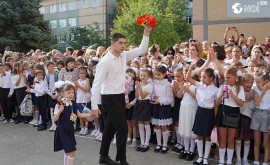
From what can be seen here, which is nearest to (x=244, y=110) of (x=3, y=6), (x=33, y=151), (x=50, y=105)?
(x=33, y=151)

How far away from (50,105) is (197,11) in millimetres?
10697

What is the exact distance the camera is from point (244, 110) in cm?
511

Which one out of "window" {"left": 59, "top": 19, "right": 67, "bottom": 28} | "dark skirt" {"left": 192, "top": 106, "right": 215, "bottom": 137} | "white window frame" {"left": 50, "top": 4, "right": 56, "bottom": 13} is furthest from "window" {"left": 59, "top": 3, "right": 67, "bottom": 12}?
"dark skirt" {"left": 192, "top": 106, "right": 215, "bottom": 137}

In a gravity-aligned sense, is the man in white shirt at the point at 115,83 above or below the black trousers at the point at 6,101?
above

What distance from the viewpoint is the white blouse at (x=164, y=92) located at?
5.84 meters

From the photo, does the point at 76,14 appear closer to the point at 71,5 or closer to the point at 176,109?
the point at 71,5

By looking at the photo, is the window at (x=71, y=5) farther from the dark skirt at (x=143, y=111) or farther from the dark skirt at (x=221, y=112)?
the dark skirt at (x=221, y=112)

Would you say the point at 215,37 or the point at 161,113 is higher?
the point at 215,37

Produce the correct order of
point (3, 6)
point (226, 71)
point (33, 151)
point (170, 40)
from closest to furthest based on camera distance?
1. point (226, 71)
2. point (33, 151)
3. point (3, 6)
4. point (170, 40)

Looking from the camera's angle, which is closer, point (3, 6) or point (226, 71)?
point (226, 71)

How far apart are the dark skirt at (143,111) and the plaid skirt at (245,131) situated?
1765mm

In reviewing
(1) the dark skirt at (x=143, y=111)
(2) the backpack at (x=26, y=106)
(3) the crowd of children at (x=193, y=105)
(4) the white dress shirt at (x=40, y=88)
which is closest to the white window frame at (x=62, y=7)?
(2) the backpack at (x=26, y=106)

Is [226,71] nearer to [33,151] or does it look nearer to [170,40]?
[33,151]

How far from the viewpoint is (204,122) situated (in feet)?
16.6
